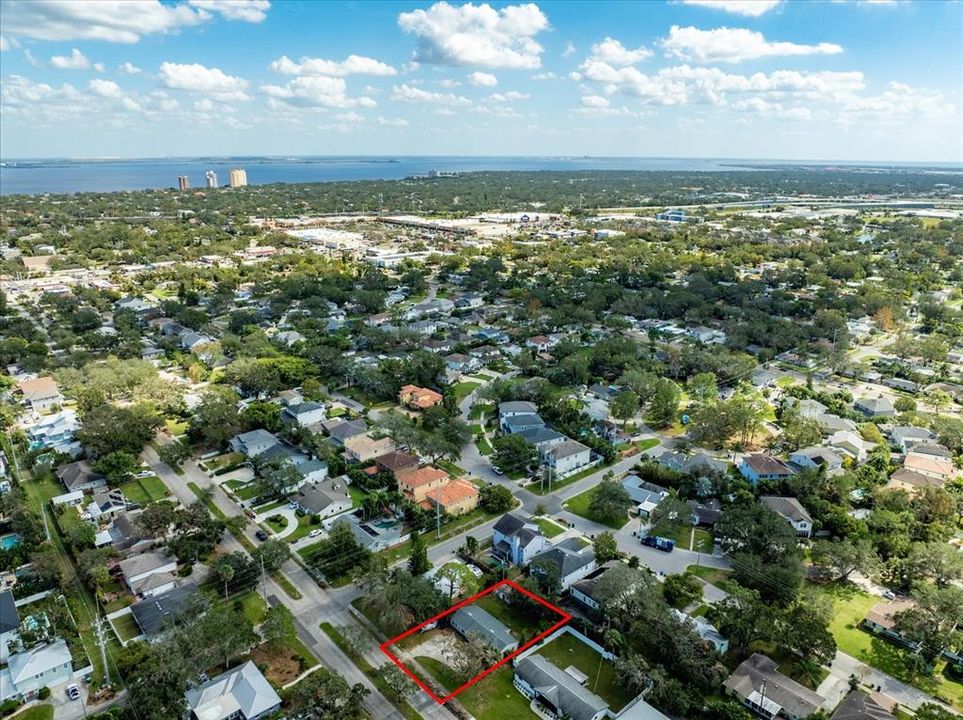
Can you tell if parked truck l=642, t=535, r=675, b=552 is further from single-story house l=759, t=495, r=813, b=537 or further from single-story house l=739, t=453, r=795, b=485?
single-story house l=739, t=453, r=795, b=485

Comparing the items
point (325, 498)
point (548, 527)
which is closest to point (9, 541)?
point (325, 498)


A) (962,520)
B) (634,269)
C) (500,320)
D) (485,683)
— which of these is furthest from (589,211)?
(485,683)

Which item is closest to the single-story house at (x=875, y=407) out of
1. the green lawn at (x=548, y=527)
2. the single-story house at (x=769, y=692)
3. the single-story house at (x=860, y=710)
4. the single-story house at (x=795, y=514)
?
the single-story house at (x=795, y=514)

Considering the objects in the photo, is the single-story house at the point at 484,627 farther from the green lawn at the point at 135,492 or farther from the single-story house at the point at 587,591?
the green lawn at the point at 135,492

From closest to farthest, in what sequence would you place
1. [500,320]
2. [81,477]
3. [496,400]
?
[81,477] < [496,400] < [500,320]

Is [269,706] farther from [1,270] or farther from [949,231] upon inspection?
[949,231]

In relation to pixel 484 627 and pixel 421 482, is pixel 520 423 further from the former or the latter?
pixel 484 627
